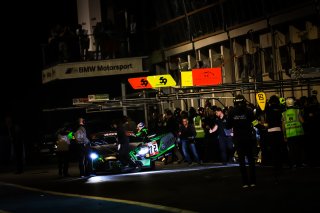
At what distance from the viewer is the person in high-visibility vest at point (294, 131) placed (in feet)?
59.5

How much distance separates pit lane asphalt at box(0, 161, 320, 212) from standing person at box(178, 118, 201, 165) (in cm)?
248

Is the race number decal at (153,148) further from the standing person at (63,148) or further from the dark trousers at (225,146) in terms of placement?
the standing person at (63,148)

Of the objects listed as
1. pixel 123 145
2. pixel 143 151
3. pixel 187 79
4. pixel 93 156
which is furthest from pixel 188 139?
pixel 93 156

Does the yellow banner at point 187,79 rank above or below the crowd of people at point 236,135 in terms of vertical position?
above

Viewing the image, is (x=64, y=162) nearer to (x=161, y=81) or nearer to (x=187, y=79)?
(x=161, y=81)

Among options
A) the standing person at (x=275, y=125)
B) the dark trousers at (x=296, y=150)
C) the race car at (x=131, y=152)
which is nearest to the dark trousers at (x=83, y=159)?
the race car at (x=131, y=152)

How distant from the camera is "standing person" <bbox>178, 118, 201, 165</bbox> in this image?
2344 centimetres

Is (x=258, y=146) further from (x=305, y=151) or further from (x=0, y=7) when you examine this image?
(x=0, y=7)

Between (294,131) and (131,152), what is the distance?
19.0ft

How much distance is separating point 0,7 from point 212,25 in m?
22.1

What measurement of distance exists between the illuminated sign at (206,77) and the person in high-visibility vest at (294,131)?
4.63 metres

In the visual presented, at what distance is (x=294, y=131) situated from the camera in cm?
1817

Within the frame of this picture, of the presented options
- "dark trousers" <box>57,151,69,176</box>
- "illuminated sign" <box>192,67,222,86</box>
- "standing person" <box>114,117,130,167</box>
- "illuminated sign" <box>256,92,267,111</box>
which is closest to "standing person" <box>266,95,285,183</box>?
"illuminated sign" <box>256,92,267,111</box>

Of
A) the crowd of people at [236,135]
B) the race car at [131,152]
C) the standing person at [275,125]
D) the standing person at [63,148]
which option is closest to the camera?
the crowd of people at [236,135]
